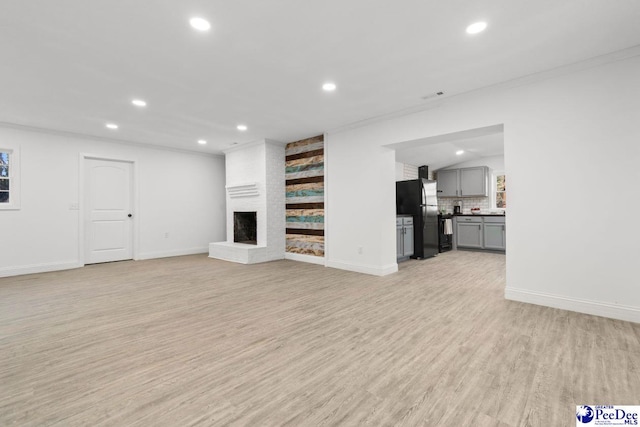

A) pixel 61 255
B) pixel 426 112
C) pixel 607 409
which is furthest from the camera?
pixel 61 255

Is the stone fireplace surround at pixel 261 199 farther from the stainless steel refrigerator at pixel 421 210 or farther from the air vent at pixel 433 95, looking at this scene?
the air vent at pixel 433 95

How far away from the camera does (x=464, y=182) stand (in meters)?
8.12

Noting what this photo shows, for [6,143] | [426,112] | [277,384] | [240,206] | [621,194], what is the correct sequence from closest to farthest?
[277,384], [621,194], [426,112], [6,143], [240,206]

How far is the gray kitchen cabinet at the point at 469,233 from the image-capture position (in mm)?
7395

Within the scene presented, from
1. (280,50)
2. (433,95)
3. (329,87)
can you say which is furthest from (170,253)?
(433,95)

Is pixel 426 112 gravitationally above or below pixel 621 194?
above

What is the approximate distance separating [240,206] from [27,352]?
4.76 meters

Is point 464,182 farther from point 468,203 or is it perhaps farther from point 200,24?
point 200,24

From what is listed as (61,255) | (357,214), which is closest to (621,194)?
(357,214)

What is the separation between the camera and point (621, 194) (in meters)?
2.83

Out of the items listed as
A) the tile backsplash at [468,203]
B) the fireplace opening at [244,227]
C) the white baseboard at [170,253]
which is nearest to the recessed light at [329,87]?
the fireplace opening at [244,227]

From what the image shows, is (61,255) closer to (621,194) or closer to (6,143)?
(6,143)

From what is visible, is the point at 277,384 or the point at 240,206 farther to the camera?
the point at 240,206

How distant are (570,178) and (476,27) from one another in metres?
1.92
